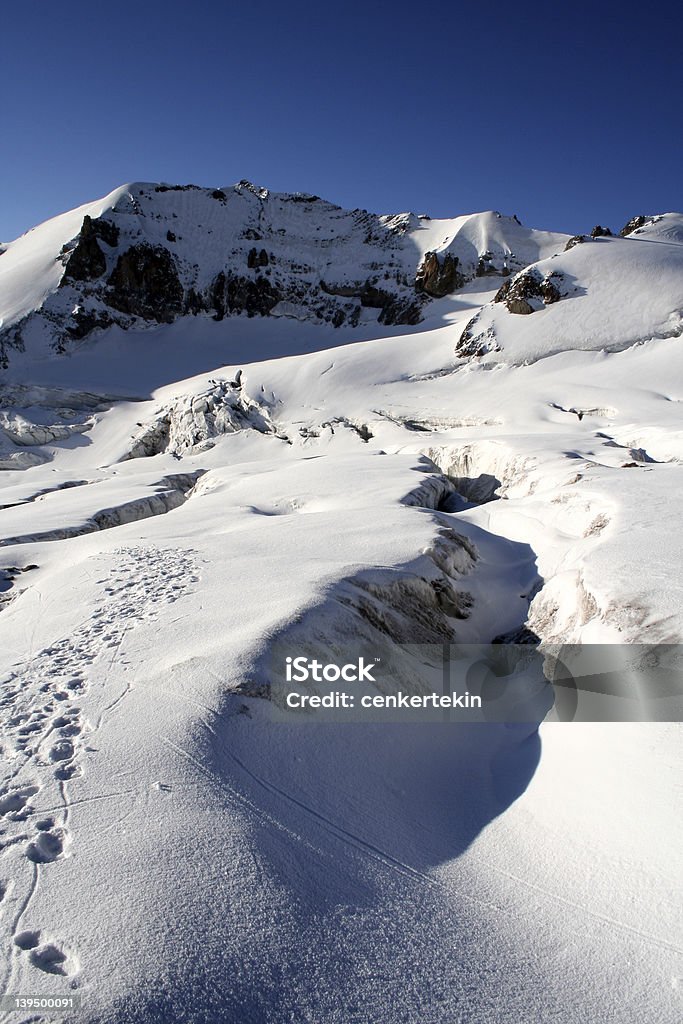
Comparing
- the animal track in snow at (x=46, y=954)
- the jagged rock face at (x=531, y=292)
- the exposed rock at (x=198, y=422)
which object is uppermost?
the jagged rock face at (x=531, y=292)

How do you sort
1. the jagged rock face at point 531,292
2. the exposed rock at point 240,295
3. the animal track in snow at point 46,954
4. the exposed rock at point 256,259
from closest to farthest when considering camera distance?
1. the animal track in snow at point 46,954
2. the jagged rock face at point 531,292
3. the exposed rock at point 240,295
4. the exposed rock at point 256,259

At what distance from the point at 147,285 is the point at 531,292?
29.5m

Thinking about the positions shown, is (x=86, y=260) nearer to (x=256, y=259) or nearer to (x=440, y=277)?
(x=256, y=259)

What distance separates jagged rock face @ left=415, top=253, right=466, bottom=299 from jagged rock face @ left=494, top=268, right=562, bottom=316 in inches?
595

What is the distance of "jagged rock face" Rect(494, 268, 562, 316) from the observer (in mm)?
32125

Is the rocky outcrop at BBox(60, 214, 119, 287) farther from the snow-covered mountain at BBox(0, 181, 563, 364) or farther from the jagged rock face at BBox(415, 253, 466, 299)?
the jagged rock face at BBox(415, 253, 466, 299)

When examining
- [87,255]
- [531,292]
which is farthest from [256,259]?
[531,292]

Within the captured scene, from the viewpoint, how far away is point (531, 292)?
32438 millimetres

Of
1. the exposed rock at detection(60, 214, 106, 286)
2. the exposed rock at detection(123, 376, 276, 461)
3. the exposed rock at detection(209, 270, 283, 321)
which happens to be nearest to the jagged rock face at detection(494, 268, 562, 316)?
the exposed rock at detection(123, 376, 276, 461)

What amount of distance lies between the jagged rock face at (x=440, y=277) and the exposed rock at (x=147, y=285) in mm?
19756

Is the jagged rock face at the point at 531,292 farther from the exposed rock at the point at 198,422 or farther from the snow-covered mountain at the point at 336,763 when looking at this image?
the snow-covered mountain at the point at 336,763

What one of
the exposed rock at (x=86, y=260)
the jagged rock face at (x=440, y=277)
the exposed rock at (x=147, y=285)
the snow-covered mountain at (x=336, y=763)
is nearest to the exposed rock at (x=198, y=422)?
the snow-covered mountain at (x=336, y=763)

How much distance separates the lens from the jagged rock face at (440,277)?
47219 millimetres

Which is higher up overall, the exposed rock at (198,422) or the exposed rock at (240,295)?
the exposed rock at (240,295)
